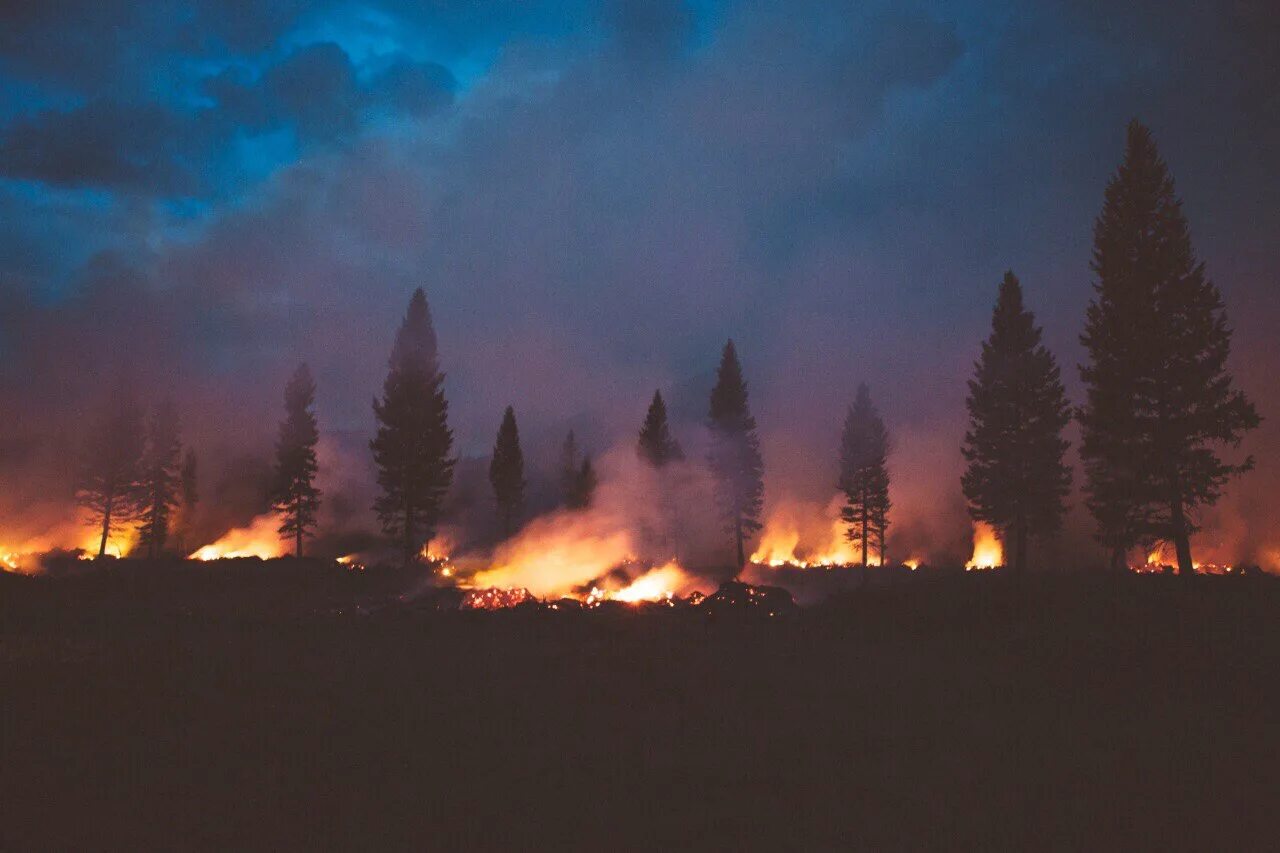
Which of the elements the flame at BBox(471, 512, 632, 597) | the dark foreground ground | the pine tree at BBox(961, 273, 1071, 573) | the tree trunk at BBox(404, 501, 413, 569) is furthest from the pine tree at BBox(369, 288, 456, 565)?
the pine tree at BBox(961, 273, 1071, 573)

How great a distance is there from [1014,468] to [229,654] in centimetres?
3400

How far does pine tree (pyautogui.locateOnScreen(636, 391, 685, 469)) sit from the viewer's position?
5197 centimetres

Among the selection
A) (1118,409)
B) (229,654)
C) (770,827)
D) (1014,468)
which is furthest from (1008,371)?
(229,654)

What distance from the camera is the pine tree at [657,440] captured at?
52.0 m

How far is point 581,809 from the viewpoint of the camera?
6.36 meters

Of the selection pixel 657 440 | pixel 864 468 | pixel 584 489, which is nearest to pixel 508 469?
pixel 584 489

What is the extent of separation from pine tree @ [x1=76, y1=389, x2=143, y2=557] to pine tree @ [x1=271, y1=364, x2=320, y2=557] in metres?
14.2

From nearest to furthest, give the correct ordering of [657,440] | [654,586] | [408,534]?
[654,586], [408,534], [657,440]

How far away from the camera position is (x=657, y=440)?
52125 mm

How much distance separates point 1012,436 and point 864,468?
1400cm

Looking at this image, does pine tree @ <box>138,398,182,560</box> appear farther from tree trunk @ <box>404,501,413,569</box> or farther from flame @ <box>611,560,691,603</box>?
flame @ <box>611,560,691,603</box>

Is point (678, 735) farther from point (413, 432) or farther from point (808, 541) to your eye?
point (808, 541)

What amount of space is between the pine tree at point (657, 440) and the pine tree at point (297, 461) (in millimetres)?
24783

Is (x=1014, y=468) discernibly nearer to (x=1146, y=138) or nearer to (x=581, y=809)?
(x=1146, y=138)
